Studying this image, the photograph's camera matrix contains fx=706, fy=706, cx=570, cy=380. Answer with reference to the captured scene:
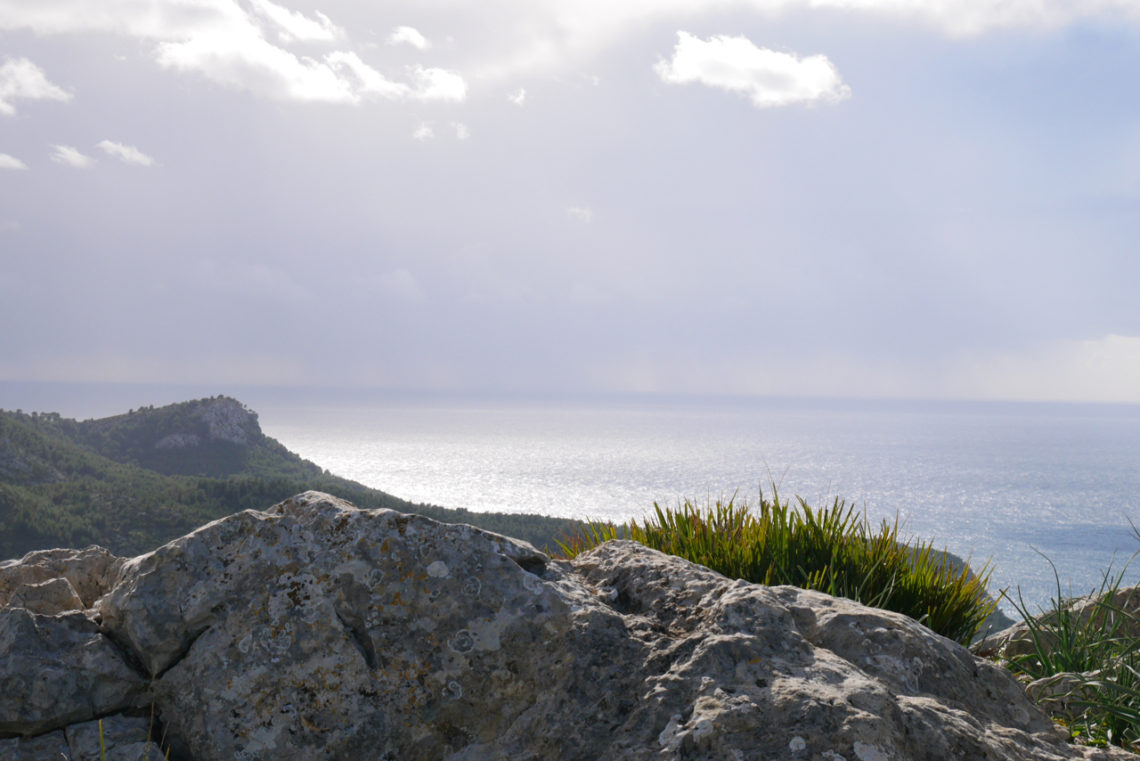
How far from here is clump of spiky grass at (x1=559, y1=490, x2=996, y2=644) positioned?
259 inches

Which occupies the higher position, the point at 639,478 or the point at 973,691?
the point at 973,691

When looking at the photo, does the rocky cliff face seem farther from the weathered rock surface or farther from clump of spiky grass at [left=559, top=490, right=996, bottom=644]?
clump of spiky grass at [left=559, top=490, right=996, bottom=644]

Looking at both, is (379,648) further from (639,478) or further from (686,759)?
(639,478)

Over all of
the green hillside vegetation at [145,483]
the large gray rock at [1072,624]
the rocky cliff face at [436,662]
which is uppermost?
the rocky cliff face at [436,662]

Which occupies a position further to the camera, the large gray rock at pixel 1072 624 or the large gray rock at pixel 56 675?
the large gray rock at pixel 1072 624

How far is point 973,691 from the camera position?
3.54 metres

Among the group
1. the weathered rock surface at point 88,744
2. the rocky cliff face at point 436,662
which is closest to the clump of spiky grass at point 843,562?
the rocky cliff face at point 436,662

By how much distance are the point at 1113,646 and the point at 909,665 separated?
380 centimetres

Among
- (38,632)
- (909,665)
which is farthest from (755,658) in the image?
(38,632)

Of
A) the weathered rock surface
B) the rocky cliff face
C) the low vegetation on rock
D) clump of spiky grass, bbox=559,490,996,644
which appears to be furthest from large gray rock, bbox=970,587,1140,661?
the weathered rock surface

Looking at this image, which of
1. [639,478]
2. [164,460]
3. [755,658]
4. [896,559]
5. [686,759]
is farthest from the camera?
[639,478]

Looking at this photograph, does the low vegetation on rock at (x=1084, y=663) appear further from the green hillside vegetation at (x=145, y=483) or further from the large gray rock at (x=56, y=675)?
the green hillside vegetation at (x=145, y=483)

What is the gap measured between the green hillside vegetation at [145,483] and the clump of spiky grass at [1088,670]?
17.4m

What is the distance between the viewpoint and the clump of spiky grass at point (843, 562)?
21.6 ft
